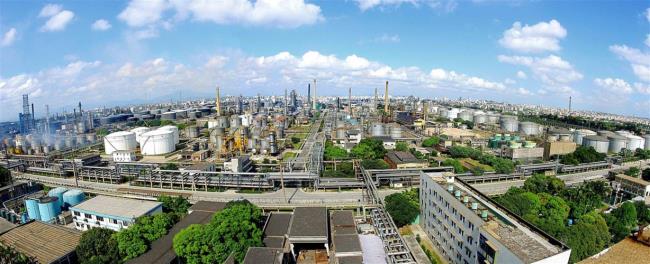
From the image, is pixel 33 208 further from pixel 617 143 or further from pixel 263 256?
pixel 617 143

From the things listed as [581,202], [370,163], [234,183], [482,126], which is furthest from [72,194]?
[482,126]

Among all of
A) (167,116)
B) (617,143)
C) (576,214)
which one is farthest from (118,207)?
(167,116)

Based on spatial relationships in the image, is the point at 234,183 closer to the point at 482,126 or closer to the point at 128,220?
the point at 128,220

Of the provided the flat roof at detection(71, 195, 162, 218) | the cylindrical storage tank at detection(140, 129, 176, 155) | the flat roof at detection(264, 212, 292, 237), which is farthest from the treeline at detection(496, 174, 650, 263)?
the cylindrical storage tank at detection(140, 129, 176, 155)

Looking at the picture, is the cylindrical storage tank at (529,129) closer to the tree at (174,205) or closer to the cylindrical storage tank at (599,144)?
the cylindrical storage tank at (599,144)

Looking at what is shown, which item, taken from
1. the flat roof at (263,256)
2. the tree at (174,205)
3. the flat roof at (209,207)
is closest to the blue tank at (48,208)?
the tree at (174,205)

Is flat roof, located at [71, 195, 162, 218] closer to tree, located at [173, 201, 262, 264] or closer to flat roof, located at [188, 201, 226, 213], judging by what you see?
flat roof, located at [188, 201, 226, 213]
